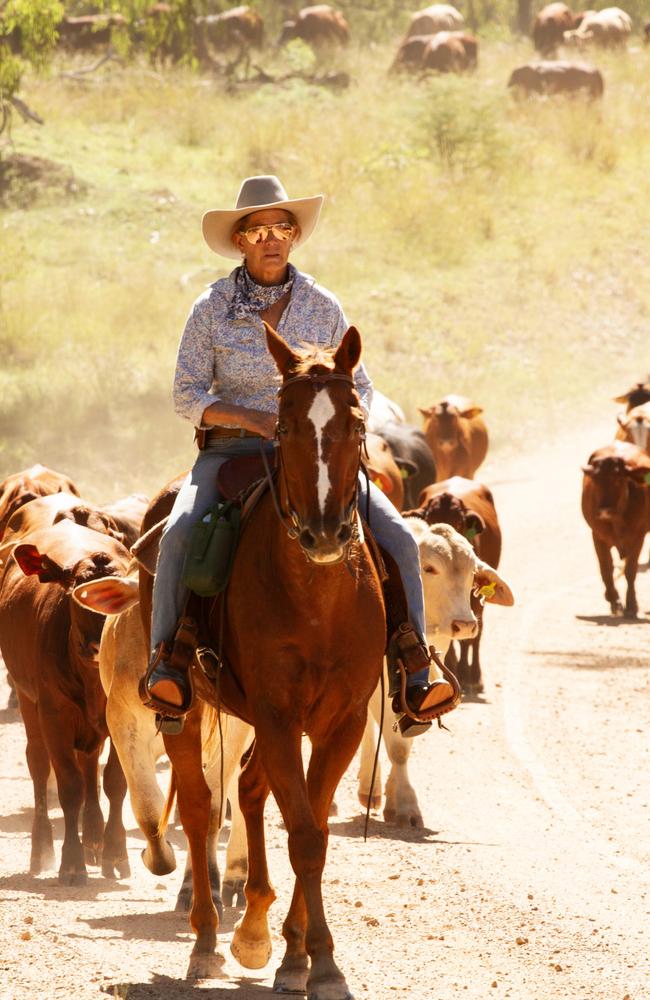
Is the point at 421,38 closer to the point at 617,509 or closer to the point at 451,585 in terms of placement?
the point at 617,509

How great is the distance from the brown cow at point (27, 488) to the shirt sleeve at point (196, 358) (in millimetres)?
5764

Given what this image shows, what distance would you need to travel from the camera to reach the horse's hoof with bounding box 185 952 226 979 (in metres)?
6.65

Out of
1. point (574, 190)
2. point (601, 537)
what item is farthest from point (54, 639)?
point (574, 190)

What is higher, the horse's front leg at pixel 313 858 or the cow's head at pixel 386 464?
the cow's head at pixel 386 464

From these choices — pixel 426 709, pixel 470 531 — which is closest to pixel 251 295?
pixel 426 709

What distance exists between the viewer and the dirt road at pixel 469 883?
6414 millimetres

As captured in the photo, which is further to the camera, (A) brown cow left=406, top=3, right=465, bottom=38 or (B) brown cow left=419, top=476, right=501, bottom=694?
(A) brown cow left=406, top=3, right=465, bottom=38

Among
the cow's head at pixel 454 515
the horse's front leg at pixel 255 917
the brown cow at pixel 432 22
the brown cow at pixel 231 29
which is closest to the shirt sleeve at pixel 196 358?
the horse's front leg at pixel 255 917

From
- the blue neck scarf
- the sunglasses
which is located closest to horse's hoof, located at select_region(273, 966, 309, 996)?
the blue neck scarf

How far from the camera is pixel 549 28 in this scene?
56.8m

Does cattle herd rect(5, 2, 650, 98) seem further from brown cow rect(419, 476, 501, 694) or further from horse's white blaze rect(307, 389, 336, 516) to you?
horse's white blaze rect(307, 389, 336, 516)

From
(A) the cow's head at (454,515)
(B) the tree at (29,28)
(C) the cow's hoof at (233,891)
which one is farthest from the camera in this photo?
(B) the tree at (29,28)

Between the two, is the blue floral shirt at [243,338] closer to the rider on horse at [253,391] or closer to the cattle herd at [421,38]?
the rider on horse at [253,391]

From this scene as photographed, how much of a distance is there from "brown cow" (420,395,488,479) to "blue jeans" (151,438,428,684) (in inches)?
656
